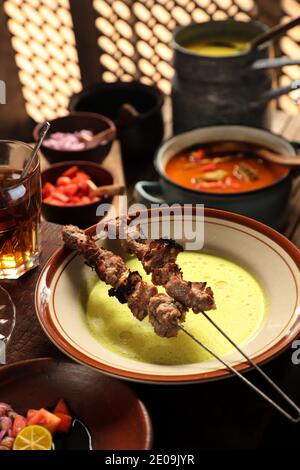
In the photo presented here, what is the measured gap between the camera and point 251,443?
101cm

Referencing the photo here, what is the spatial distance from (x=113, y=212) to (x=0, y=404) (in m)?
0.87

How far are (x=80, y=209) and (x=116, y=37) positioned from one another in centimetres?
132

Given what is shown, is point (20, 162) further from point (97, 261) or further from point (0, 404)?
point (0, 404)

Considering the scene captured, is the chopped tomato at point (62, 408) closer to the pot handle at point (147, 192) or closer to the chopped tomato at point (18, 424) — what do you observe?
the chopped tomato at point (18, 424)

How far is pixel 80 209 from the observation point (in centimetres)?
182

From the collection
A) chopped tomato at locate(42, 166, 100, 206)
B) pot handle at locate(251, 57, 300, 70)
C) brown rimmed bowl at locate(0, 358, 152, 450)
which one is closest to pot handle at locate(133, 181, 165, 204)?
chopped tomato at locate(42, 166, 100, 206)

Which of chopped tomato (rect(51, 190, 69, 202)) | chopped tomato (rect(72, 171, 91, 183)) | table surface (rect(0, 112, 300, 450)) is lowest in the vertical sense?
chopped tomato (rect(51, 190, 69, 202))

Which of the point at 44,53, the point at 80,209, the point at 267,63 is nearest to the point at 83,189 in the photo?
the point at 80,209

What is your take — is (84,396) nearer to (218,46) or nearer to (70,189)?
(70,189)

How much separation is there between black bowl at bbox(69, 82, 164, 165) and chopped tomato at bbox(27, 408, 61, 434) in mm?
1461

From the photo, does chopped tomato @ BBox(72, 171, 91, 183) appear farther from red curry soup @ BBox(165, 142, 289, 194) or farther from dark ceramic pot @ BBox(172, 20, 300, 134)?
dark ceramic pot @ BBox(172, 20, 300, 134)

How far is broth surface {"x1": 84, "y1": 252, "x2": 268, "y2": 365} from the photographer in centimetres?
108

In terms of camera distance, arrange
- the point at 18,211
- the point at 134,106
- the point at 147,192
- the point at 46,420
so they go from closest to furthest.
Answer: the point at 46,420, the point at 18,211, the point at 147,192, the point at 134,106

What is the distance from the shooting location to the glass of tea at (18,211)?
1.27m
